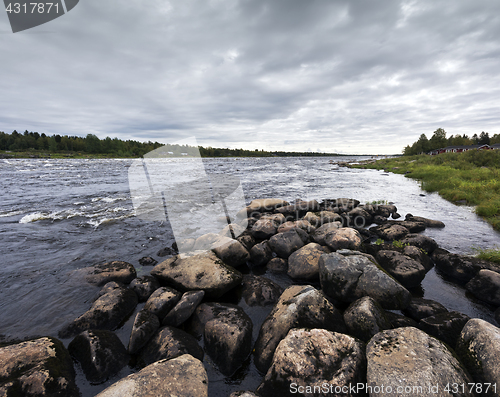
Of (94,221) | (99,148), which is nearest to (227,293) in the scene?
(94,221)

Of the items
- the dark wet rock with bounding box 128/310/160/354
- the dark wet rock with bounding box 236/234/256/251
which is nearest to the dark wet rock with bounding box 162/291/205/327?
the dark wet rock with bounding box 128/310/160/354

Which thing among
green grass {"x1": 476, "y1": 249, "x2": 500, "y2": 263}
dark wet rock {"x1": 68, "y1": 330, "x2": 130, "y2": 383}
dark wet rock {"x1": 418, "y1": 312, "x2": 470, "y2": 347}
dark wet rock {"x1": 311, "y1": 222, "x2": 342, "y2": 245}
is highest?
dark wet rock {"x1": 311, "y1": 222, "x2": 342, "y2": 245}

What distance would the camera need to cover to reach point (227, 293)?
20.1 feet

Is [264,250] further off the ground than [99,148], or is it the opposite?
[99,148]

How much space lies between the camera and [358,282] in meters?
5.45

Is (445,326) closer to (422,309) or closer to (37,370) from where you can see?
(422,309)

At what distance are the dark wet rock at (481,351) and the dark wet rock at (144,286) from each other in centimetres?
663

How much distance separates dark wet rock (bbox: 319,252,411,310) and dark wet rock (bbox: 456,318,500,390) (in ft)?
4.75

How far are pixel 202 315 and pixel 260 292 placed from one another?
65.0 inches

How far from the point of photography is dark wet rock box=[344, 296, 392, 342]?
161 inches

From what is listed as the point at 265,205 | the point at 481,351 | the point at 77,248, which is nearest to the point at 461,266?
the point at 481,351

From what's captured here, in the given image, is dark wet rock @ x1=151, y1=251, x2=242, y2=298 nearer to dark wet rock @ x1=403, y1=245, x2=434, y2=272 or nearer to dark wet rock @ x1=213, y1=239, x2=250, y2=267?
dark wet rock @ x1=213, y1=239, x2=250, y2=267

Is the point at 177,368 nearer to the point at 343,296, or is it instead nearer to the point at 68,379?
the point at 68,379

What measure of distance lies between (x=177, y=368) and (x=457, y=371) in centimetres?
407
